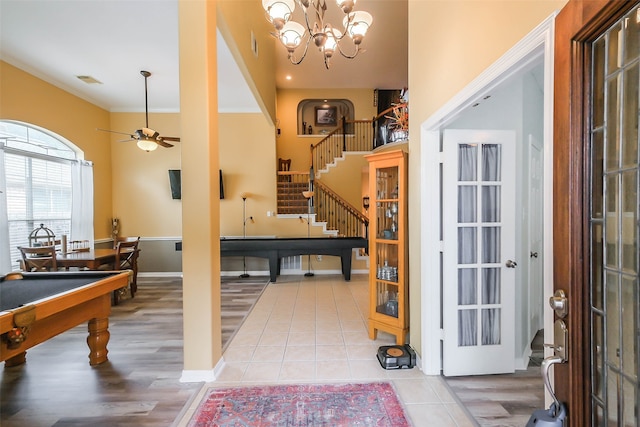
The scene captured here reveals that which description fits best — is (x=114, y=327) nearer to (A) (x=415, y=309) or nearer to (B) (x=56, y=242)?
(B) (x=56, y=242)

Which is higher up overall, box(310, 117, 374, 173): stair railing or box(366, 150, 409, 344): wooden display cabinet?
box(310, 117, 374, 173): stair railing

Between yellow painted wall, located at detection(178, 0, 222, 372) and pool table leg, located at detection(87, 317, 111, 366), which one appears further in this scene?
pool table leg, located at detection(87, 317, 111, 366)

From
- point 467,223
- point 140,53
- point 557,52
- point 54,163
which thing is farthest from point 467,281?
point 54,163

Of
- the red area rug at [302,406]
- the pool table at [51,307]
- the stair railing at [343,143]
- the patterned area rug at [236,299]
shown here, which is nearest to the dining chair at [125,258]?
the patterned area rug at [236,299]

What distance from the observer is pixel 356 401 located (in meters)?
2.12

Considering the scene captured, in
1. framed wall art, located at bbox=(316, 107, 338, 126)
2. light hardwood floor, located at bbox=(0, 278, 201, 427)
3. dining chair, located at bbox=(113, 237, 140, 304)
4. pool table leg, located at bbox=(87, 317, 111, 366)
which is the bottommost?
light hardwood floor, located at bbox=(0, 278, 201, 427)

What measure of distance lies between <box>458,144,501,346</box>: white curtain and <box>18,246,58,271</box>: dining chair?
17.2 feet

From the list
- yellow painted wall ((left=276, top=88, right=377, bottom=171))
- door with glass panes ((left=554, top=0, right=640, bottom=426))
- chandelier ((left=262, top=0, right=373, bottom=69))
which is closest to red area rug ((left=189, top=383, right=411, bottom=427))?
door with glass panes ((left=554, top=0, right=640, bottom=426))

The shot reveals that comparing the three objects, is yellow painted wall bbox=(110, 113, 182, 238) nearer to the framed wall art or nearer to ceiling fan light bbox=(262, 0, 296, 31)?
ceiling fan light bbox=(262, 0, 296, 31)

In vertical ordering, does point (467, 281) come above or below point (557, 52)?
below

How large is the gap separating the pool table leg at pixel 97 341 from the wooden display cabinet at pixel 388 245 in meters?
2.80

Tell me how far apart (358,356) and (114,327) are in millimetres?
3162

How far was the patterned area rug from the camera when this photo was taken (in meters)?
3.57

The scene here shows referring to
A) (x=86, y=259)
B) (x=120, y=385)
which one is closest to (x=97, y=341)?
(x=120, y=385)
